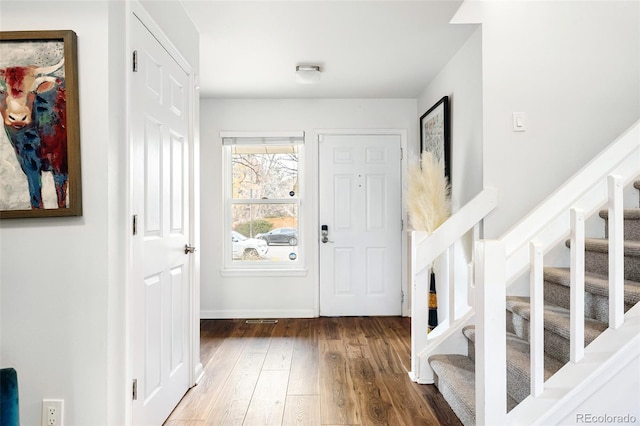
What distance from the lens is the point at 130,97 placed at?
1.75m

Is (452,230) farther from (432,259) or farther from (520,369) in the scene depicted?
(520,369)

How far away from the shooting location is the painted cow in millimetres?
1533

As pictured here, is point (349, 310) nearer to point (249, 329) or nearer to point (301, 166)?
point (249, 329)

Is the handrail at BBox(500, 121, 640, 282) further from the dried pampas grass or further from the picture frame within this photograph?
the picture frame

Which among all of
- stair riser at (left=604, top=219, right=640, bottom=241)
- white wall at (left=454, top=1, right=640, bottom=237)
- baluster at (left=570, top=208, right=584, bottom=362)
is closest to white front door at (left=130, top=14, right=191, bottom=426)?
baluster at (left=570, top=208, right=584, bottom=362)

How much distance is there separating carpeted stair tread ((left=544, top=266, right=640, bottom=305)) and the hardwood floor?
35.9 inches

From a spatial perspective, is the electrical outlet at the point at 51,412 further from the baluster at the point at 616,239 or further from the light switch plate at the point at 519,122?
the light switch plate at the point at 519,122

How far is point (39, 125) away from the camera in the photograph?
1.54m

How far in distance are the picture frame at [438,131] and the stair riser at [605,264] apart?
4.53 ft

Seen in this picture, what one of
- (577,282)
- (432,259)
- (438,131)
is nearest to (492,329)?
(577,282)

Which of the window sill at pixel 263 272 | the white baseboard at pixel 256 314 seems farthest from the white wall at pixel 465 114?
the white baseboard at pixel 256 314

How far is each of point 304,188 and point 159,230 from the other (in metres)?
2.39

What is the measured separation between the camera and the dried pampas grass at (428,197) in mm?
2932

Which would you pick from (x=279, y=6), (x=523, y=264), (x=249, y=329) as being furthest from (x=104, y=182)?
(x=249, y=329)
